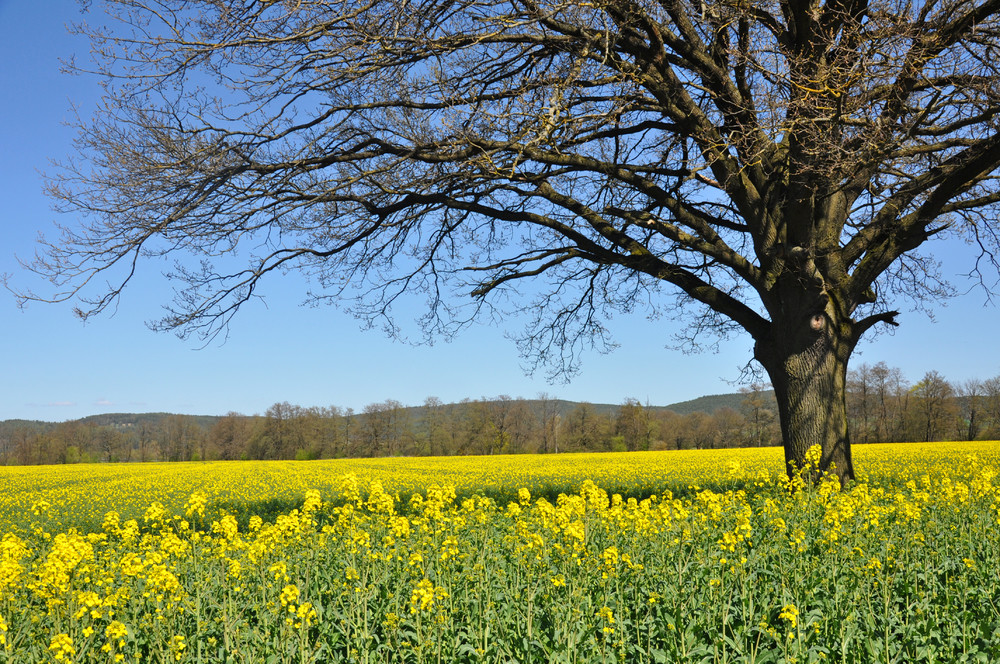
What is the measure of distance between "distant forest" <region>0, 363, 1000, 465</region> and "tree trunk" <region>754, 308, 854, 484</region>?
196ft

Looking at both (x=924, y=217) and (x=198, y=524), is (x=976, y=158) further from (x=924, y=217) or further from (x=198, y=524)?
(x=198, y=524)

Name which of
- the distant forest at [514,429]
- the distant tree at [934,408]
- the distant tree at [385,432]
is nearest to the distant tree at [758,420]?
the distant forest at [514,429]

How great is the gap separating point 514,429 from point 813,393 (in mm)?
69616

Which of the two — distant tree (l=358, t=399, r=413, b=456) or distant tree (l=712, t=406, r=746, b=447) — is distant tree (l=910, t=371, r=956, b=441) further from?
distant tree (l=358, t=399, r=413, b=456)

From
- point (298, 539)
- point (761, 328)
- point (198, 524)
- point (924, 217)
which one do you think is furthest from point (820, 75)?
point (198, 524)

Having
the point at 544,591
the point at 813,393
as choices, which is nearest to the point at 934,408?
the point at 813,393

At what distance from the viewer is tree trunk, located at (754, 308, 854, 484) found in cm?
1052

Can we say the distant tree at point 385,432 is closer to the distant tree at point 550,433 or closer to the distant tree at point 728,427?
the distant tree at point 550,433

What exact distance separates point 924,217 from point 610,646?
889cm

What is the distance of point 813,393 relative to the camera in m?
10.6

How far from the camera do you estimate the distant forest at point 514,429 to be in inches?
2717

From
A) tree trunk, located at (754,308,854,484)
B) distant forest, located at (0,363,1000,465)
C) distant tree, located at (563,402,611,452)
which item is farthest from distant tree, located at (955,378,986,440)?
tree trunk, located at (754,308,854,484)

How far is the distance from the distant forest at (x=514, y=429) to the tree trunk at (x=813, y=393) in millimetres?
59676

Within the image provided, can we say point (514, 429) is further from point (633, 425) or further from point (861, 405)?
point (861, 405)
